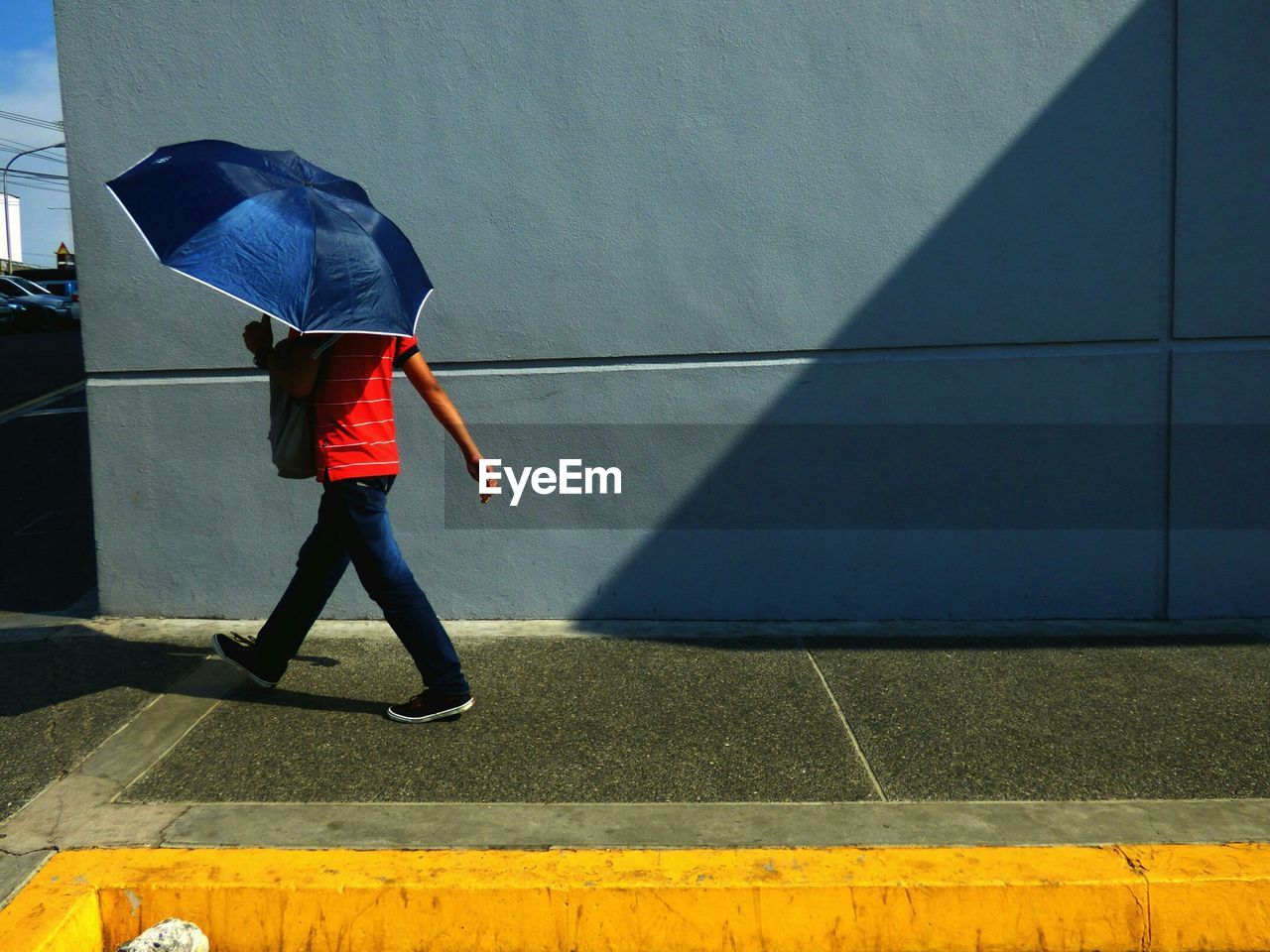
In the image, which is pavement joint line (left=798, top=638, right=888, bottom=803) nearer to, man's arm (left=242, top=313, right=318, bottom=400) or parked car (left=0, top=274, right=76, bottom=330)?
man's arm (left=242, top=313, right=318, bottom=400)

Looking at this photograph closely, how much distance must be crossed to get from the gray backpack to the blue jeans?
0.12m

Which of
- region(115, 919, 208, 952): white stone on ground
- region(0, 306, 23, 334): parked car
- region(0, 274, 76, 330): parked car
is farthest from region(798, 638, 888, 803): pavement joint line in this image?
region(0, 274, 76, 330): parked car

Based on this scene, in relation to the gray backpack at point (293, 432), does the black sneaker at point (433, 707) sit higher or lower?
lower

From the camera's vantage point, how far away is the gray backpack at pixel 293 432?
4074 millimetres

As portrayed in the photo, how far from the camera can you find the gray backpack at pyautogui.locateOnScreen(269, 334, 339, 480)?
160 inches

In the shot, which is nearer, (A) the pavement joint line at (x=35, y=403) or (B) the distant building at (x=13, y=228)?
(A) the pavement joint line at (x=35, y=403)

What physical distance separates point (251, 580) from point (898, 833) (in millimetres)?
3435

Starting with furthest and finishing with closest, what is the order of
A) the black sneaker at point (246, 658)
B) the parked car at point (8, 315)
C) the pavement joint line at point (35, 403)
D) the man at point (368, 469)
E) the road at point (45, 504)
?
1. the parked car at point (8, 315)
2. the pavement joint line at point (35, 403)
3. the road at point (45, 504)
4. the black sneaker at point (246, 658)
5. the man at point (368, 469)

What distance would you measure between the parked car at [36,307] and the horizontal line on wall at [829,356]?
27.9 meters

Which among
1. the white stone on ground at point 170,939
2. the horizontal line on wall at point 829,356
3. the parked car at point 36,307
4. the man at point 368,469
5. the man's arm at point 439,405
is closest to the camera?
the white stone on ground at point 170,939

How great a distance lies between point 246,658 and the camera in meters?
4.51

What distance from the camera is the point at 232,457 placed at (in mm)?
5457

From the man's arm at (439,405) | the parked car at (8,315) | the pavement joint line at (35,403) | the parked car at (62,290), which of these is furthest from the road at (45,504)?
the parked car at (62,290)

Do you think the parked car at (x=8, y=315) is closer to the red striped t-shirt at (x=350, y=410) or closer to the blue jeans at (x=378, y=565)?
the blue jeans at (x=378, y=565)
